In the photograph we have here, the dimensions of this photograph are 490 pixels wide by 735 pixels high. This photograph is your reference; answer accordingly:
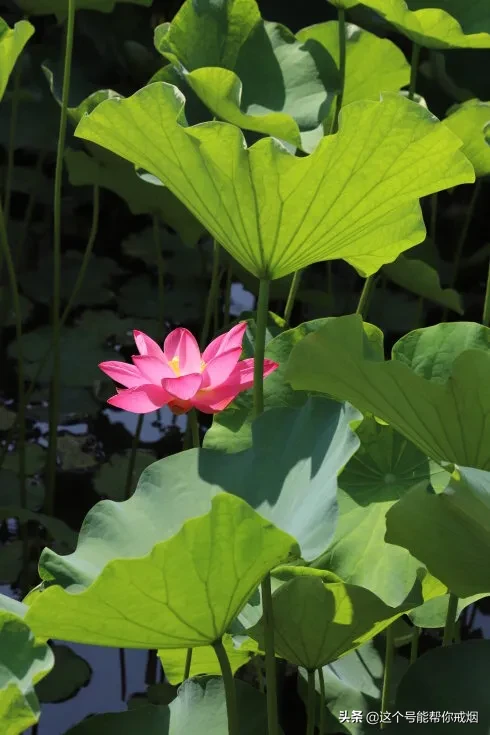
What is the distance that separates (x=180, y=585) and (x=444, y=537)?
0.72ft

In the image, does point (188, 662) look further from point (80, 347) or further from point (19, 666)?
point (80, 347)

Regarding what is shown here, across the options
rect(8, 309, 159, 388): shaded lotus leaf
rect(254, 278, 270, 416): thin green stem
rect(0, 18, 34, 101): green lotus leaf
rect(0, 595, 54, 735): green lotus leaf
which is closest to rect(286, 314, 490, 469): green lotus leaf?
rect(254, 278, 270, 416): thin green stem

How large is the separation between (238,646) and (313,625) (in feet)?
0.28

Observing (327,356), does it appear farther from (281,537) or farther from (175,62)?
(175,62)

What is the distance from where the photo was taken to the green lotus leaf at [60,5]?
1.51 meters

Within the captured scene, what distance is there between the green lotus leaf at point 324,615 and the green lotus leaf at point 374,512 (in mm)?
28

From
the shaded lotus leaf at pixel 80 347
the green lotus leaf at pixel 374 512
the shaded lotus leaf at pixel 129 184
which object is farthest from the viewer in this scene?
the shaded lotus leaf at pixel 80 347

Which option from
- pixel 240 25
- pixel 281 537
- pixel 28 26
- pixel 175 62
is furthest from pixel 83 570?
pixel 240 25

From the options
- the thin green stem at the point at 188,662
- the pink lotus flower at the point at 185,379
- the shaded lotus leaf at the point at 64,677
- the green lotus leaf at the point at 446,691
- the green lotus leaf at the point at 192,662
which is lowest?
the shaded lotus leaf at the point at 64,677

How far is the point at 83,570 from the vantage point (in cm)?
76

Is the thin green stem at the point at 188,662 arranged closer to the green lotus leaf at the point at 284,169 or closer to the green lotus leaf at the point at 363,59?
the green lotus leaf at the point at 284,169

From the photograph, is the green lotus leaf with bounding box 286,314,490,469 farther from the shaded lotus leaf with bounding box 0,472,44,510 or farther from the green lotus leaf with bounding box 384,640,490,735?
the shaded lotus leaf with bounding box 0,472,44,510

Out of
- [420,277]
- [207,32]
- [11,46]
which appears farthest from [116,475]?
[11,46]

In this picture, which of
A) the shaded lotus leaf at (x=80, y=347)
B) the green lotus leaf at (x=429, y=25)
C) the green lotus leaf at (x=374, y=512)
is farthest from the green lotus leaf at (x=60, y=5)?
the green lotus leaf at (x=374, y=512)
